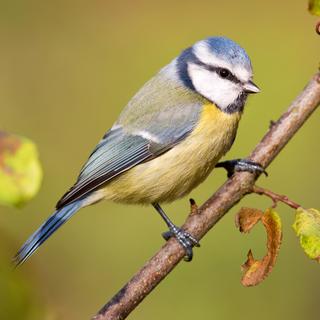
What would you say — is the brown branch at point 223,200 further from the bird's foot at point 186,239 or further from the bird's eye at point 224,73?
the bird's eye at point 224,73

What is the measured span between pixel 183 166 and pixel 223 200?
57cm

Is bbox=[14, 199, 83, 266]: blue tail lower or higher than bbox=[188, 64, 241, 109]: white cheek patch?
lower

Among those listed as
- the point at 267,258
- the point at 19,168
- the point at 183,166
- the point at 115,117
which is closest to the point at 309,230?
the point at 267,258

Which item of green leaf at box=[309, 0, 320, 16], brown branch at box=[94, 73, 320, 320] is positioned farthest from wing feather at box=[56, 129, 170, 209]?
green leaf at box=[309, 0, 320, 16]

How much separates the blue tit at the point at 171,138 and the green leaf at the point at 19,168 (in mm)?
1369

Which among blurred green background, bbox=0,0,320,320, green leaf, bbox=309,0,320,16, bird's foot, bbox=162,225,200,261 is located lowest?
blurred green background, bbox=0,0,320,320

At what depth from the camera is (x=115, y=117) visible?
11.8 ft

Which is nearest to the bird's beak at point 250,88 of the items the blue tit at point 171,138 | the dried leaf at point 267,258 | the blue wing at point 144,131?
the blue tit at point 171,138

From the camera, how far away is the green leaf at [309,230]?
3.48 ft

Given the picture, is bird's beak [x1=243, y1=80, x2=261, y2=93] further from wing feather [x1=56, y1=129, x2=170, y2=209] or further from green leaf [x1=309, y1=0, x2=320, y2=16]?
green leaf [x1=309, y1=0, x2=320, y2=16]

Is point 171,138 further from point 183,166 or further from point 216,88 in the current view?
point 216,88

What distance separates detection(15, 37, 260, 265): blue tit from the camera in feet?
6.42

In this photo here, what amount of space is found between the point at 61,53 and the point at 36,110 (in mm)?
528

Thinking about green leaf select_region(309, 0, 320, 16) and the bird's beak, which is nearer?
green leaf select_region(309, 0, 320, 16)
